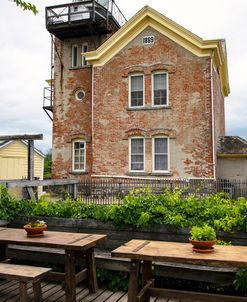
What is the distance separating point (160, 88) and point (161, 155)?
3.58 metres

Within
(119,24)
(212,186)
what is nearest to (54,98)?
(119,24)

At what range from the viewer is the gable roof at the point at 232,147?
59.4 ft

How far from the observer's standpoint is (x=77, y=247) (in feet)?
14.7

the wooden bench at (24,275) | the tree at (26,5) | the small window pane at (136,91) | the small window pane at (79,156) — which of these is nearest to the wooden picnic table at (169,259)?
the wooden bench at (24,275)

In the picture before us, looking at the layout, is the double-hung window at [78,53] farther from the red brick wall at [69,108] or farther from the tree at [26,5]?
the tree at [26,5]

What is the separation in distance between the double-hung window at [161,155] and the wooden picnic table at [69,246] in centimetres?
1271

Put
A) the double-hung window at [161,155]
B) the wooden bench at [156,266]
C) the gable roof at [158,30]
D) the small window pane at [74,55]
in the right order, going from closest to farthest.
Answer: the wooden bench at [156,266] < the gable roof at [158,30] < the double-hung window at [161,155] < the small window pane at [74,55]

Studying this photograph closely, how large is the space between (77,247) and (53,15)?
1951cm

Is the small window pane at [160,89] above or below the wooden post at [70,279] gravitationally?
above

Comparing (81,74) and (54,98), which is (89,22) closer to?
(81,74)

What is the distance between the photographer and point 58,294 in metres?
5.15

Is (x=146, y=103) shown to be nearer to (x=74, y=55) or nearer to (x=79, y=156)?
(x=79, y=156)

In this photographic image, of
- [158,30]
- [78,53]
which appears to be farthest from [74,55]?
[158,30]

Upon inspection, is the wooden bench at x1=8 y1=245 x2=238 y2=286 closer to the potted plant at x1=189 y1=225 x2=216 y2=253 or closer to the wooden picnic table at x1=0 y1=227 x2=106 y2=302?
the wooden picnic table at x1=0 y1=227 x2=106 y2=302
